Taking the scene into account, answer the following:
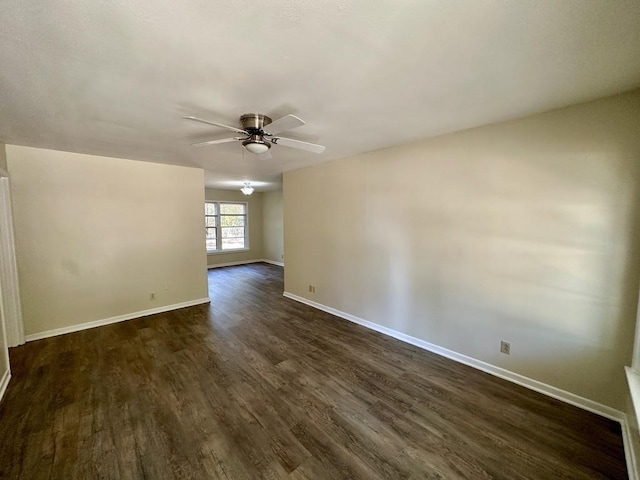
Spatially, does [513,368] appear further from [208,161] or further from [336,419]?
[208,161]

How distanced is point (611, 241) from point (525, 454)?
1.68 metres

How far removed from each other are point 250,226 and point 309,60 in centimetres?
744

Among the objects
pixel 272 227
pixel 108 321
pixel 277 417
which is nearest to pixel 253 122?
pixel 277 417

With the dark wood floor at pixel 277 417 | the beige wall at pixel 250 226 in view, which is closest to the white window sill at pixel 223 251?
the beige wall at pixel 250 226

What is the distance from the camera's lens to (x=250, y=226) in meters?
8.48

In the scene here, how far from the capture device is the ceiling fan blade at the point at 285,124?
1716 mm

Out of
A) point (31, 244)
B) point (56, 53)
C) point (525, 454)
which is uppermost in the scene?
point (56, 53)

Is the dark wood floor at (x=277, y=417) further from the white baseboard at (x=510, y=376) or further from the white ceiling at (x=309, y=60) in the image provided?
the white ceiling at (x=309, y=60)

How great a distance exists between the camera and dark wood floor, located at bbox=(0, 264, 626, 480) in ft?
5.18

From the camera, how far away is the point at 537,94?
183 centimetres

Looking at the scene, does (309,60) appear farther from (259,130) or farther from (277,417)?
(277,417)

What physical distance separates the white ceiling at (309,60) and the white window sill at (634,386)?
6.45 feet

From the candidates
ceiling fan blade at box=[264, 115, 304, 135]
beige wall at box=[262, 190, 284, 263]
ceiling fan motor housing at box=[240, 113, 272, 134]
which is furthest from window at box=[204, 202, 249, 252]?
ceiling fan blade at box=[264, 115, 304, 135]

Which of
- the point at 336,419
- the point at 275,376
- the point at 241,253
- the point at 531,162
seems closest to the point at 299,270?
the point at 275,376
